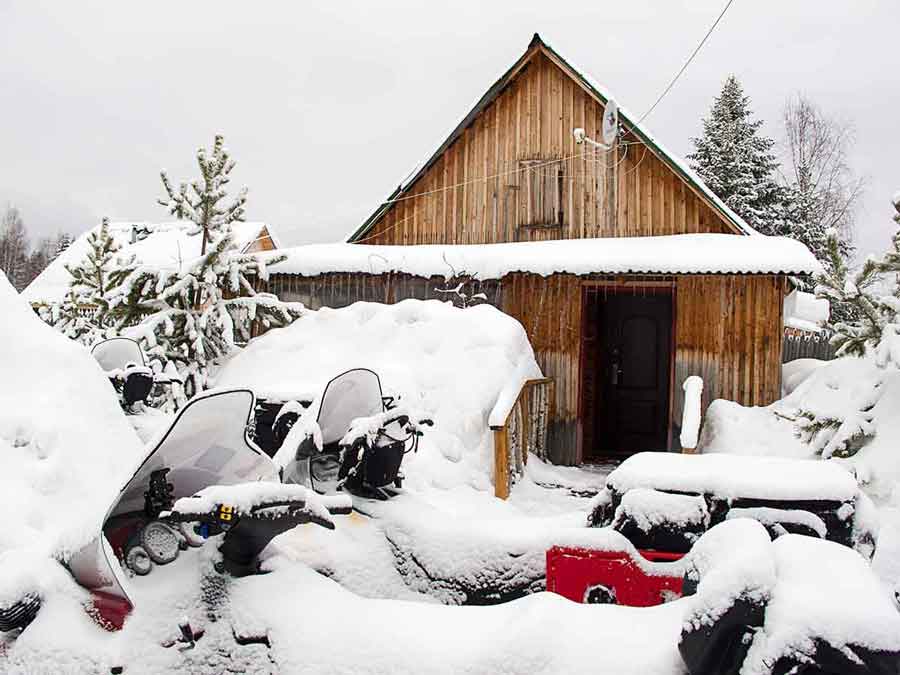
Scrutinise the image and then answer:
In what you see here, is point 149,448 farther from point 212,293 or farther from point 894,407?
point 212,293

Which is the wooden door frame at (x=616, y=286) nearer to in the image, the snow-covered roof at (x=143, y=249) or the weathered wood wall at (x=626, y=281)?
the weathered wood wall at (x=626, y=281)

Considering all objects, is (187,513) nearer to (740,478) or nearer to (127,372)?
(740,478)

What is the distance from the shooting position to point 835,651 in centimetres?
163

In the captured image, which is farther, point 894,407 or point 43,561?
point 894,407

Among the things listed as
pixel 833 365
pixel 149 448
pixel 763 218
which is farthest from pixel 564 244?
pixel 763 218

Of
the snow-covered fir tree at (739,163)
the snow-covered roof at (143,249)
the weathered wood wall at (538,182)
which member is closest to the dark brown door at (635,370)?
the weathered wood wall at (538,182)

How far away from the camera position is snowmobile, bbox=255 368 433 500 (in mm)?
3521

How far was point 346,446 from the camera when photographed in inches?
141

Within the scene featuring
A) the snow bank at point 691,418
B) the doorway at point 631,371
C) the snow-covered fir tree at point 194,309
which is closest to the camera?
the snow bank at point 691,418

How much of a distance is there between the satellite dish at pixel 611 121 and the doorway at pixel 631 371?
281cm

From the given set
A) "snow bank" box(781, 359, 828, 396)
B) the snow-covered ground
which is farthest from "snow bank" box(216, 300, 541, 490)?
"snow bank" box(781, 359, 828, 396)

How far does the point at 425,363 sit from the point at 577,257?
2817mm

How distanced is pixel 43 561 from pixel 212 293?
7.85m

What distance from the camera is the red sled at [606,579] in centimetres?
321
